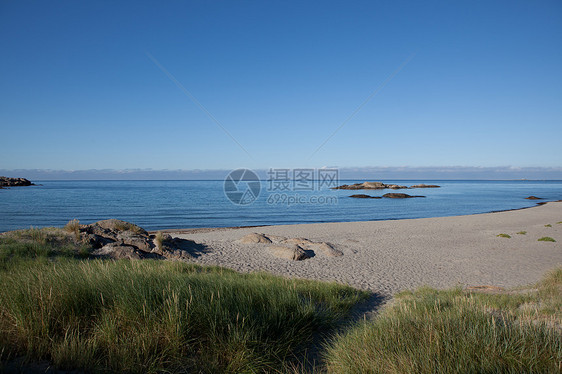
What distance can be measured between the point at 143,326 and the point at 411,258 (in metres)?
14.1

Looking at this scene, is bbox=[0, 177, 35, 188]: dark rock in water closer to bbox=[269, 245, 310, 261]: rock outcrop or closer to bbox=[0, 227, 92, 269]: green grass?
bbox=[0, 227, 92, 269]: green grass

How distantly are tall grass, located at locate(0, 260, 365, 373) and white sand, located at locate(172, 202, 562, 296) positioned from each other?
5.90 meters

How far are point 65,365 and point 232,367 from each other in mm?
1785

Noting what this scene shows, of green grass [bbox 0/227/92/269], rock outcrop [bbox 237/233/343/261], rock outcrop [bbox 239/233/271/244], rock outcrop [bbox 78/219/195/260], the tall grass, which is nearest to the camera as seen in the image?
the tall grass

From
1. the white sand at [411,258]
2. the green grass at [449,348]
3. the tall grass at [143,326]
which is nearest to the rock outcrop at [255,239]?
the white sand at [411,258]

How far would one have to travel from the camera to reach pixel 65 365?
11.2 feet

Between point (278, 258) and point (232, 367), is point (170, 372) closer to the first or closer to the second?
point (232, 367)

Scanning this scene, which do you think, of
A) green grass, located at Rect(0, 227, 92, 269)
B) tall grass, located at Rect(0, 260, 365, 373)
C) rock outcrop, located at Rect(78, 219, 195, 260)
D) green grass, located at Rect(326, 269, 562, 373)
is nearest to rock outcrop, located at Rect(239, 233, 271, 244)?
rock outcrop, located at Rect(78, 219, 195, 260)

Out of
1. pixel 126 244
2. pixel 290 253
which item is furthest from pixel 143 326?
pixel 290 253

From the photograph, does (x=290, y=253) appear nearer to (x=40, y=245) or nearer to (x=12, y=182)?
(x=40, y=245)

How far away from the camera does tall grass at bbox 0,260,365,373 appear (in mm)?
3609

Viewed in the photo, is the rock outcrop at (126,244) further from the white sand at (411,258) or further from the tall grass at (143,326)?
the tall grass at (143,326)

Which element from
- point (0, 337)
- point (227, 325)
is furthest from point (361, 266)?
point (0, 337)

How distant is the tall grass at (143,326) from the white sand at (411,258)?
19.4 feet
